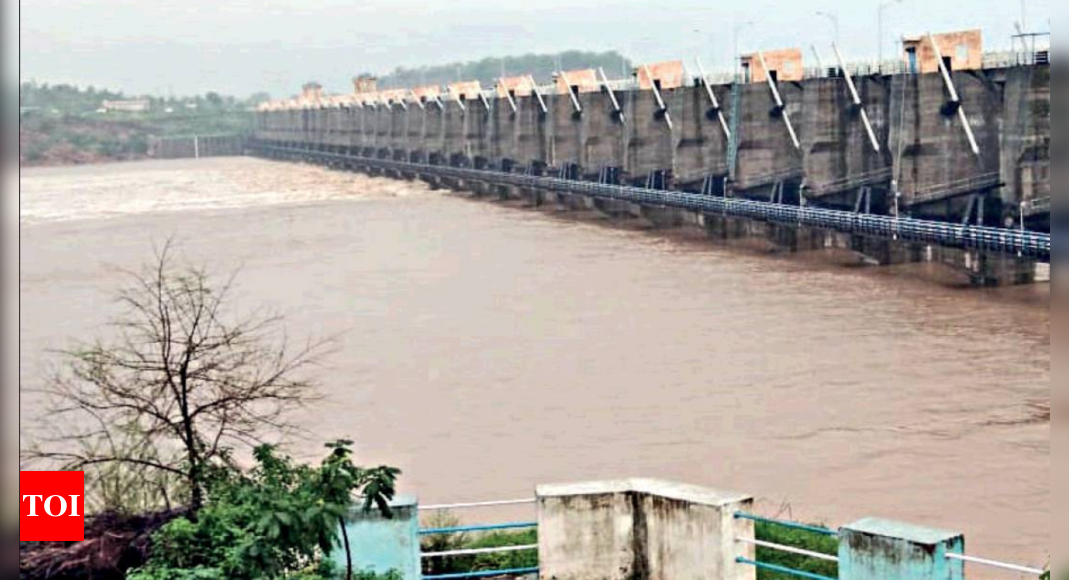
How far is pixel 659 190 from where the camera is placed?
45312mm

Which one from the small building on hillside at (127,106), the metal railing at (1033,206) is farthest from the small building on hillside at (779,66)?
the small building on hillside at (127,106)

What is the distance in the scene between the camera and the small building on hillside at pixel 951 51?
3033 centimetres

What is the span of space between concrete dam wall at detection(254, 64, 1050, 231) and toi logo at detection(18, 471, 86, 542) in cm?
2141

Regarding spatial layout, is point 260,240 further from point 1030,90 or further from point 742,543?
point 742,543

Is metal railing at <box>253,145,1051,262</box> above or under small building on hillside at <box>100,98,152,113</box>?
under

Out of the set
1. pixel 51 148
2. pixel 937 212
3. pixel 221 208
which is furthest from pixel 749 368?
pixel 51 148

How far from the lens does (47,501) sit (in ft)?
12.9

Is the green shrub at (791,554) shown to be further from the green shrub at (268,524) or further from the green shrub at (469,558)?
the green shrub at (268,524)

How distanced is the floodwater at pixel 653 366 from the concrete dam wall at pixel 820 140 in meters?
2.26

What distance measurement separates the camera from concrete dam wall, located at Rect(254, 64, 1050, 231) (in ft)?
89.2

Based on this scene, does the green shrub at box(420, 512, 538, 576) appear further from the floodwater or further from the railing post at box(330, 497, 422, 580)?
the floodwater

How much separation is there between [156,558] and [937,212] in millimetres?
27574

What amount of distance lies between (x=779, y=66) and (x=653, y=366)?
20.0 metres

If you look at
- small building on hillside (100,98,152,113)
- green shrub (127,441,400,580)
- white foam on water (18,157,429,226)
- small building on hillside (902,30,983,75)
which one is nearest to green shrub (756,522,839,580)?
green shrub (127,441,400,580)
